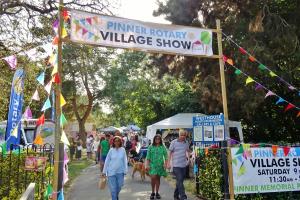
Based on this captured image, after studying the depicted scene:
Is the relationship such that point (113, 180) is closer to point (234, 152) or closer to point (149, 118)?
point (234, 152)

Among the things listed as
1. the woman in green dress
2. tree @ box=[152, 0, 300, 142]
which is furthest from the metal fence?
tree @ box=[152, 0, 300, 142]

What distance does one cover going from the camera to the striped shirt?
10656 mm

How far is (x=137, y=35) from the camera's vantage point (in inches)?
312

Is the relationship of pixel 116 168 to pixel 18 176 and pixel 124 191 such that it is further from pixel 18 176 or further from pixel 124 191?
pixel 124 191

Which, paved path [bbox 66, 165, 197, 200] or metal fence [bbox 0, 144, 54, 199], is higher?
metal fence [bbox 0, 144, 54, 199]

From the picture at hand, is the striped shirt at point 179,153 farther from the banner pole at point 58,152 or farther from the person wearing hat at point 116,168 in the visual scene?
the banner pole at point 58,152

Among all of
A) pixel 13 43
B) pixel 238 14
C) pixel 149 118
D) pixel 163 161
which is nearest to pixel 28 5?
pixel 13 43

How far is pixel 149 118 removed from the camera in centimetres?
4097

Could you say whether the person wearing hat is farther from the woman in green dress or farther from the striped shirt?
the woman in green dress

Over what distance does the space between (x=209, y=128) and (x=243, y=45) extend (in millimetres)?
5719

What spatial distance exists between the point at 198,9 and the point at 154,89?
1985 cm

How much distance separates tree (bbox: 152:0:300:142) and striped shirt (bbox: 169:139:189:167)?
643 cm

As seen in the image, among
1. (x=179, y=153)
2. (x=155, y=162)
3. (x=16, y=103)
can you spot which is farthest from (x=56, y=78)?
(x=16, y=103)

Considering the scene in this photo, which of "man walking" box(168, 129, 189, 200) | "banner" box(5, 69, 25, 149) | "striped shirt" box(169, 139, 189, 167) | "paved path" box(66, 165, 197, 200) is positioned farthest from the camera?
"banner" box(5, 69, 25, 149)
